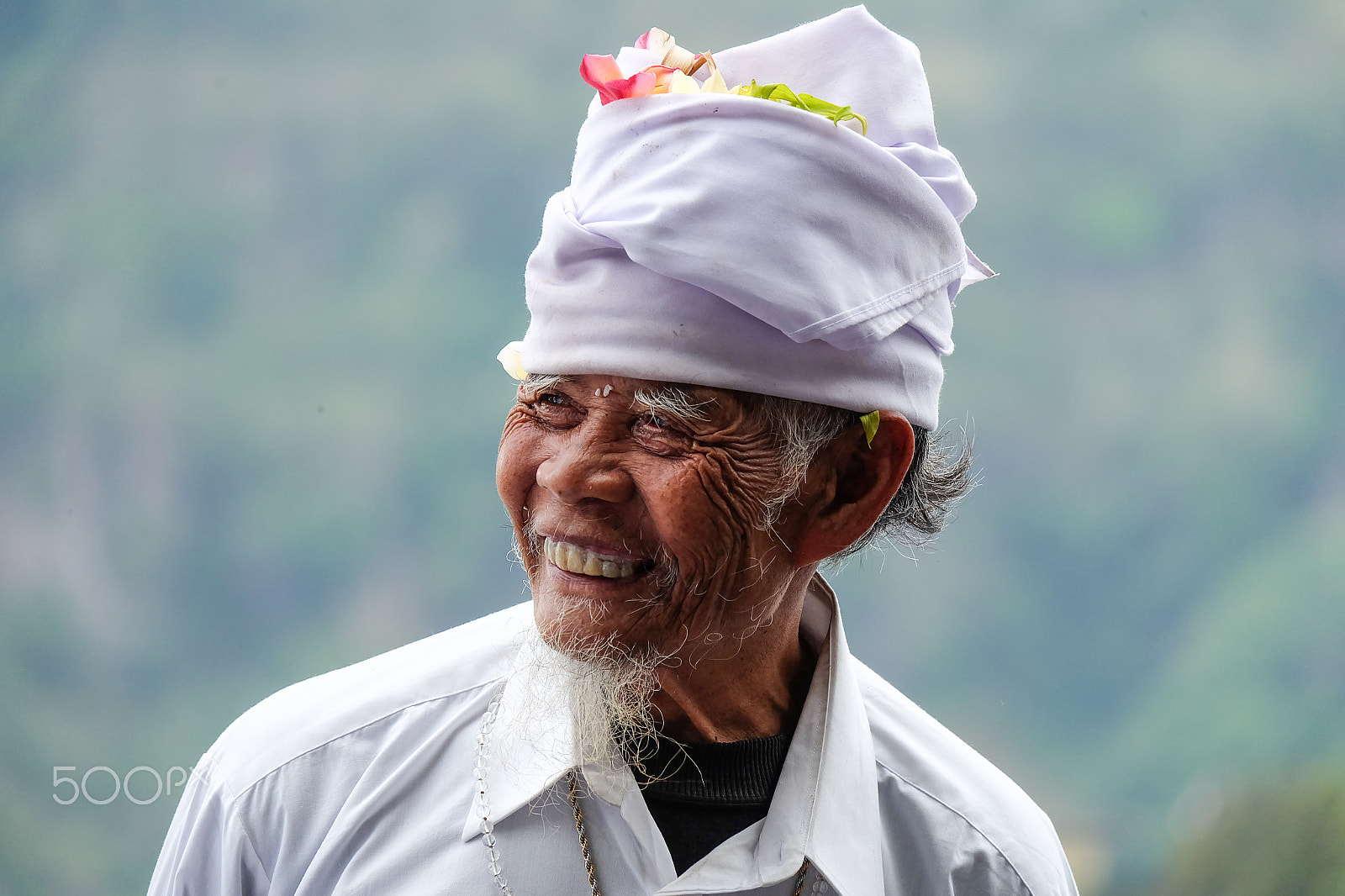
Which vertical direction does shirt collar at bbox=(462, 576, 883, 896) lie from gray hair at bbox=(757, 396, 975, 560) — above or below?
below

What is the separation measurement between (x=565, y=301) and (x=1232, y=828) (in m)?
3.53

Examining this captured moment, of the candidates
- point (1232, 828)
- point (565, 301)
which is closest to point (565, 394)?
point (565, 301)

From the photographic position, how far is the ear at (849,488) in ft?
4.88

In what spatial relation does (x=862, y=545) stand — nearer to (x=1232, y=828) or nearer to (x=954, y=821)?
(x=954, y=821)

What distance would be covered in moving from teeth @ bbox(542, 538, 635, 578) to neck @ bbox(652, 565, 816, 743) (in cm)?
16

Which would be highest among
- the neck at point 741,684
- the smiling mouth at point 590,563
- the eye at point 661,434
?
the eye at point 661,434

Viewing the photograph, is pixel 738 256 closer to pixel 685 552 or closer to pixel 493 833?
pixel 685 552

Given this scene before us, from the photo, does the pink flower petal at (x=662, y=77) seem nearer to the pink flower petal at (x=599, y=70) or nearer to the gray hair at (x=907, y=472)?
the pink flower petal at (x=599, y=70)

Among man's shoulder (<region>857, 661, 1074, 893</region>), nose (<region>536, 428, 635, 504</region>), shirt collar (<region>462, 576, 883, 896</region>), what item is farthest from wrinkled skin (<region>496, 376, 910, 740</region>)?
man's shoulder (<region>857, 661, 1074, 893</region>)

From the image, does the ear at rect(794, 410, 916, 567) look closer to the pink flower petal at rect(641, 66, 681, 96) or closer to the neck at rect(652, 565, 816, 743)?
the neck at rect(652, 565, 816, 743)

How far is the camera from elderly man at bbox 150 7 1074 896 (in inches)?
53.4

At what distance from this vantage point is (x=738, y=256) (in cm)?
132

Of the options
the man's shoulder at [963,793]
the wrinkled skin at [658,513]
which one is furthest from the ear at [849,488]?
the man's shoulder at [963,793]

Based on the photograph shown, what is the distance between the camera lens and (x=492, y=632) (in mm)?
1712
